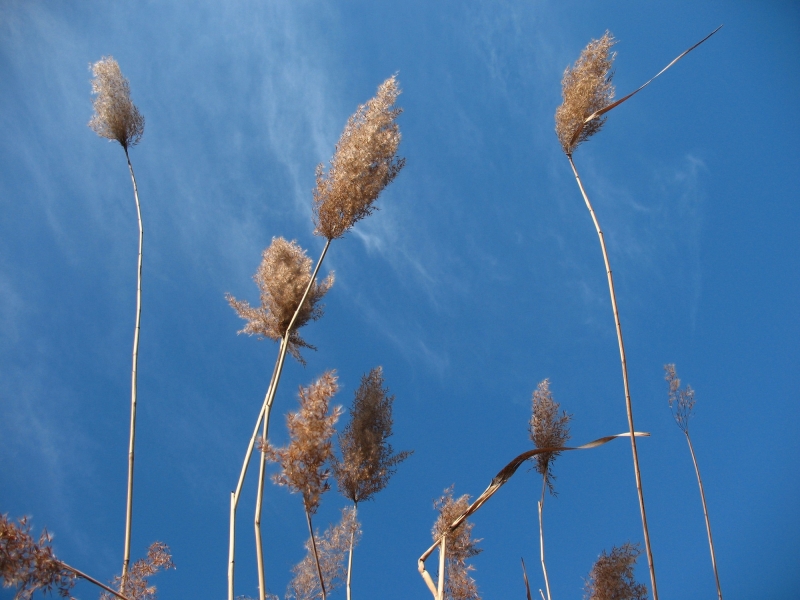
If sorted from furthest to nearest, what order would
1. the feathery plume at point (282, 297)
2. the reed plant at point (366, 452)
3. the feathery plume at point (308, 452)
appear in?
1. the feathery plume at point (282, 297)
2. the reed plant at point (366, 452)
3. the feathery plume at point (308, 452)

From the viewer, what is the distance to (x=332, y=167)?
3025 mm

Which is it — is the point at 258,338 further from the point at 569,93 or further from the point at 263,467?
the point at 569,93

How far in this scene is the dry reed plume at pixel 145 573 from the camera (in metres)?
2.11

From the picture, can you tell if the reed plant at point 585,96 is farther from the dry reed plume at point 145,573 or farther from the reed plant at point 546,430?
the dry reed plume at point 145,573

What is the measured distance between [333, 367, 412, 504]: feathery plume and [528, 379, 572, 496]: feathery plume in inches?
33.7

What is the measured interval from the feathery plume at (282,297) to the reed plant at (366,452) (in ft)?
1.86

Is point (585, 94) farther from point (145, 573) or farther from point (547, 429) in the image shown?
point (145, 573)

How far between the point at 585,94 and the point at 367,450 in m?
2.38

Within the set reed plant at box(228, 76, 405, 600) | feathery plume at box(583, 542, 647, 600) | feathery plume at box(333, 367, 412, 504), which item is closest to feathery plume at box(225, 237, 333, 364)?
reed plant at box(228, 76, 405, 600)

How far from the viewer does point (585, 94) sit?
2.94 meters

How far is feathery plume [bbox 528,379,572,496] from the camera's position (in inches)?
129

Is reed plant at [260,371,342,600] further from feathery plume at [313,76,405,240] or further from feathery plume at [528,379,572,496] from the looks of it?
feathery plume at [528,379,572,496]

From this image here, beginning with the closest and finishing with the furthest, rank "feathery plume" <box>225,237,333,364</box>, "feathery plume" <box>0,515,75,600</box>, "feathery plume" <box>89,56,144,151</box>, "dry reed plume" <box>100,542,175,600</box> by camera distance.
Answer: "feathery plume" <box>0,515,75,600</box>
"dry reed plume" <box>100,542,175,600</box>
"feathery plume" <box>225,237,333,364</box>
"feathery plume" <box>89,56,144,151</box>

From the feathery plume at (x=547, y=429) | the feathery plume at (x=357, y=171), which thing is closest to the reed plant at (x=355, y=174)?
the feathery plume at (x=357, y=171)
